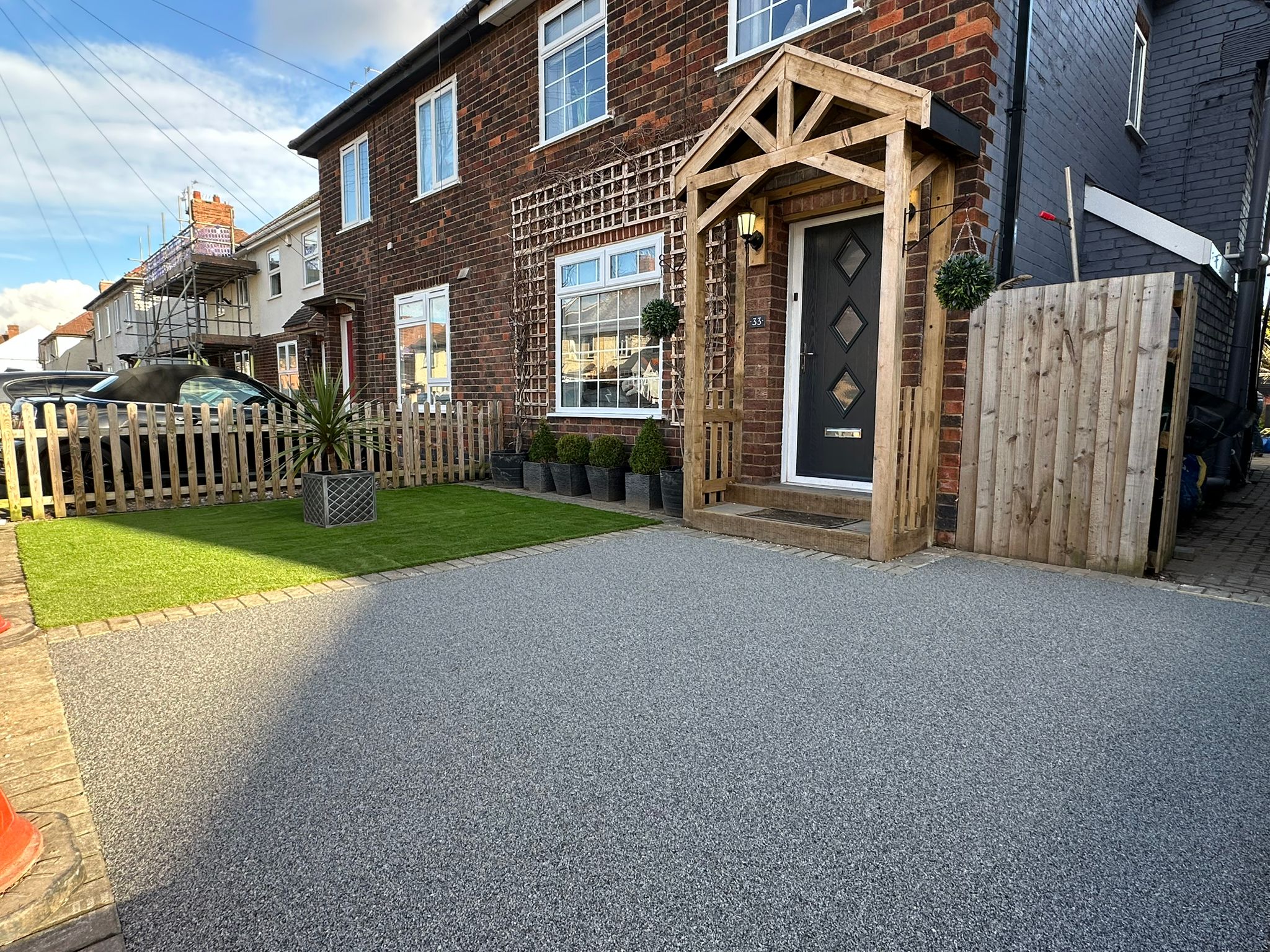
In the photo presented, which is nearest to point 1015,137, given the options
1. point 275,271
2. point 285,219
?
point 285,219

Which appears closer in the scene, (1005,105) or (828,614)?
(828,614)

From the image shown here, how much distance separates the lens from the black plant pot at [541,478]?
26.8 ft

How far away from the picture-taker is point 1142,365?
4.30 meters

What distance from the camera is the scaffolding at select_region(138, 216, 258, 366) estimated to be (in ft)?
68.3

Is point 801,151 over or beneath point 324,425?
over

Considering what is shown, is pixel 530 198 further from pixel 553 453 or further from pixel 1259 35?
pixel 1259 35

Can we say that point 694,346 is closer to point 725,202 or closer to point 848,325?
point 725,202

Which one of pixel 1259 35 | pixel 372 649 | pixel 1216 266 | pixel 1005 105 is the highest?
pixel 1259 35

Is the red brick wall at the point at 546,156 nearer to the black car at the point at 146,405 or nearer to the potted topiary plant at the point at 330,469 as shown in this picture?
the potted topiary plant at the point at 330,469

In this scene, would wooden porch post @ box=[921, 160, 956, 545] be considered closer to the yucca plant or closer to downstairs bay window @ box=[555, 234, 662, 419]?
downstairs bay window @ box=[555, 234, 662, 419]

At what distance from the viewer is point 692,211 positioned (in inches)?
234

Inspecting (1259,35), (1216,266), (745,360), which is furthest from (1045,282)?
(1259,35)

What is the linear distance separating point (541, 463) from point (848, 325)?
12.8 feet

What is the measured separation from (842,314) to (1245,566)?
11.3 feet
